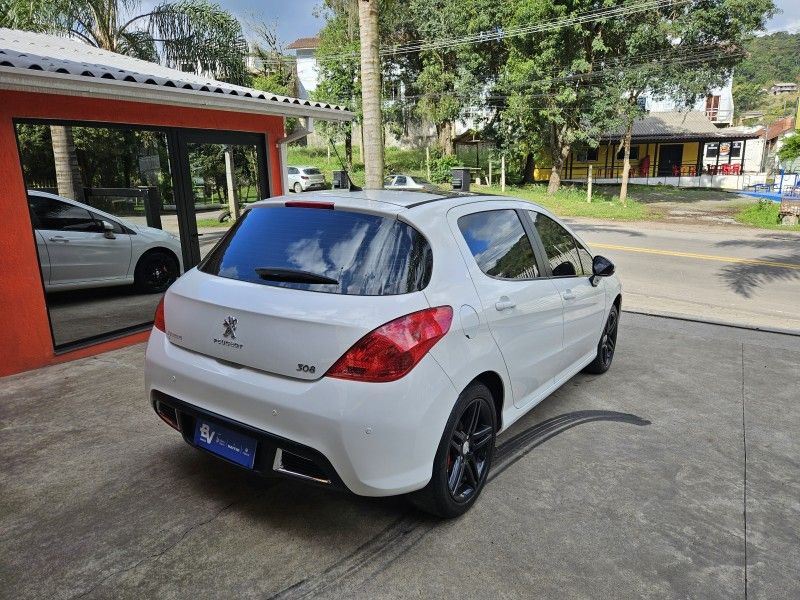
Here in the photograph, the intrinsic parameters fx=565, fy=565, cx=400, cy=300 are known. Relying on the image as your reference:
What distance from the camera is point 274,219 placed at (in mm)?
3068

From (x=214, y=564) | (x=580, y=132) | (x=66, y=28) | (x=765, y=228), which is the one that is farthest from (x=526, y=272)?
(x=580, y=132)

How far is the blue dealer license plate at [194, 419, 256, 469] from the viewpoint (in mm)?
2648

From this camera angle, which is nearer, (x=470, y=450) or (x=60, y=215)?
(x=470, y=450)

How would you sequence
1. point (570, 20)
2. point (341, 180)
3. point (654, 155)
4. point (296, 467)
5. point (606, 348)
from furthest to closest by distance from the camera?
1. point (654, 155)
2. point (570, 20)
3. point (606, 348)
4. point (341, 180)
5. point (296, 467)

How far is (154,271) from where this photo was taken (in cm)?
673

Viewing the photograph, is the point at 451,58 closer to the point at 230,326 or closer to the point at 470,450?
the point at 470,450

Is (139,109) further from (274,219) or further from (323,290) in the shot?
(323,290)

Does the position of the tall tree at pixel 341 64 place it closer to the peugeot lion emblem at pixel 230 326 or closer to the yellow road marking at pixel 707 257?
the yellow road marking at pixel 707 257

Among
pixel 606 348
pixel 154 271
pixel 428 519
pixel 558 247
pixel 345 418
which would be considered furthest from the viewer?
pixel 154 271

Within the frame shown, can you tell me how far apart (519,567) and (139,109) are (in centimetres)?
562

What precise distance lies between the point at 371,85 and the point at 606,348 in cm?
636

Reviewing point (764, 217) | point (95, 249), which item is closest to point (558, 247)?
point (95, 249)

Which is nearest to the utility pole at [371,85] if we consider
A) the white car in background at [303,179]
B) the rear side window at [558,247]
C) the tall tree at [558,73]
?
the rear side window at [558,247]

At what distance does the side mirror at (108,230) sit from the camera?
6.14 meters
